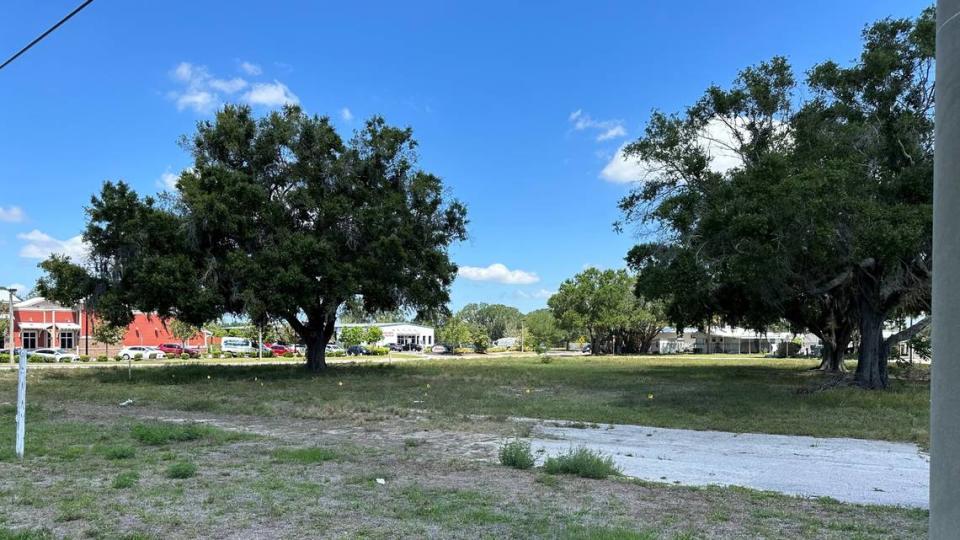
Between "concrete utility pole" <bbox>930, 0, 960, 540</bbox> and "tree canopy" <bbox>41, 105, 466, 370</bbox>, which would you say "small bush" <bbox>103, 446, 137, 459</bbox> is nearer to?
"concrete utility pole" <bbox>930, 0, 960, 540</bbox>

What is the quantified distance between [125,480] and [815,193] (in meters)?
14.3

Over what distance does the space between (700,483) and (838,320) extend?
106ft

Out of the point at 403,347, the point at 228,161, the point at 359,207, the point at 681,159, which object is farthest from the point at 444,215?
the point at 403,347

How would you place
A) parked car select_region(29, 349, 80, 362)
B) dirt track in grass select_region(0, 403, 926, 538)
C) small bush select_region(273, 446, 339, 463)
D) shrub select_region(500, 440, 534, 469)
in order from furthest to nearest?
1. parked car select_region(29, 349, 80, 362)
2. small bush select_region(273, 446, 339, 463)
3. shrub select_region(500, 440, 534, 469)
4. dirt track in grass select_region(0, 403, 926, 538)

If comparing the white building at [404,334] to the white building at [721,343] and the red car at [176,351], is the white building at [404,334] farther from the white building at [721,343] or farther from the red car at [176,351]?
the red car at [176,351]

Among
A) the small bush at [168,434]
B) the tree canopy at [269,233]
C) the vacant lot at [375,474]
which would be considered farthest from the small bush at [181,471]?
the tree canopy at [269,233]

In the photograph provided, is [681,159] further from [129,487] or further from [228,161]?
[129,487]

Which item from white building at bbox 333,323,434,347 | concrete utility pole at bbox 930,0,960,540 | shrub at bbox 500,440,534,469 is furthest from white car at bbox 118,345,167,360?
concrete utility pole at bbox 930,0,960,540

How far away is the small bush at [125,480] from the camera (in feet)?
23.8

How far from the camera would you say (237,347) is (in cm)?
7050

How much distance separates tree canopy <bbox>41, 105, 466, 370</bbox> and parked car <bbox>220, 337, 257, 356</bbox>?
4078 centimetres

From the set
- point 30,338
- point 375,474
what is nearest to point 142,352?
point 30,338

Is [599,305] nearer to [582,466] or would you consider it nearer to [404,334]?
[404,334]

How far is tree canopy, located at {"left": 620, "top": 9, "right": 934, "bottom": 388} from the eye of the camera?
15906 millimetres
